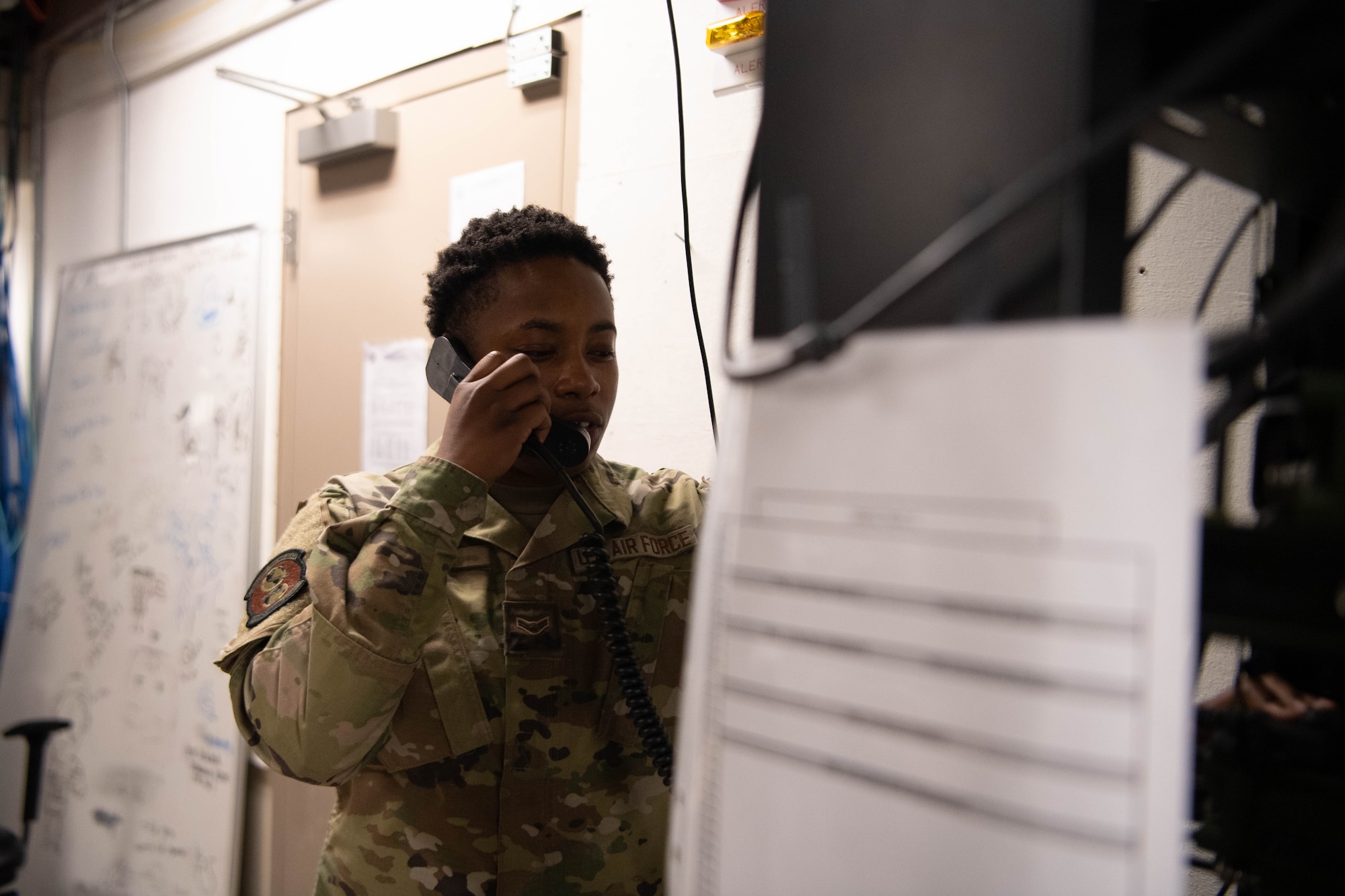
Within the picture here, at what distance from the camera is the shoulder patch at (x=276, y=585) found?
2.92 ft

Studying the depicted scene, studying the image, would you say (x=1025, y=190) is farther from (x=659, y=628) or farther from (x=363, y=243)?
(x=363, y=243)

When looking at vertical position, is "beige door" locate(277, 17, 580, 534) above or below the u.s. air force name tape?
above

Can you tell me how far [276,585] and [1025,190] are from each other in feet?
2.80

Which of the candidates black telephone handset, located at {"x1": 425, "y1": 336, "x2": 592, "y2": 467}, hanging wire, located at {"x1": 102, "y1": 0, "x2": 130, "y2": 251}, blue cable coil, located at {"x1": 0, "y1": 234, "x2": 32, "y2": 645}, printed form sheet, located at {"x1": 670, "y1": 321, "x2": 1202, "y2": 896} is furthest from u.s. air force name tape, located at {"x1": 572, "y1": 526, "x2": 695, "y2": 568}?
blue cable coil, located at {"x1": 0, "y1": 234, "x2": 32, "y2": 645}

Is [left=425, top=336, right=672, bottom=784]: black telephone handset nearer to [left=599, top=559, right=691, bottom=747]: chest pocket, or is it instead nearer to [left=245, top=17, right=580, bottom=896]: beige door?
[left=599, top=559, right=691, bottom=747]: chest pocket

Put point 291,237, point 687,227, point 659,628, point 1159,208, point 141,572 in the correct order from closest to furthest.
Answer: point 1159,208, point 659,628, point 687,227, point 291,237, point 141,572

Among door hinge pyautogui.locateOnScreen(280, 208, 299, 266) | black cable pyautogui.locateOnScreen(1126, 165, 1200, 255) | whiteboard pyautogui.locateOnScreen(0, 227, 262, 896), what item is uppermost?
door hinge pyautogui.locateOnScreen(280, 208, 299, 266)

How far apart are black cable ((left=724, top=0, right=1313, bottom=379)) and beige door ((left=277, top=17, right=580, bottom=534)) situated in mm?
1161

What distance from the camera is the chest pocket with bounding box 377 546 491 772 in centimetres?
92

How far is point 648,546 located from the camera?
3.33 feet

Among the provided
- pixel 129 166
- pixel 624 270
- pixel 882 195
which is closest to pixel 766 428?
pixel 882 195

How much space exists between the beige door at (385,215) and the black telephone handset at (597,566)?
0.51 m

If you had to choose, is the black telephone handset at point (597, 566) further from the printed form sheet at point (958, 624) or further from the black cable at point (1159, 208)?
the black cable at point (1159, 208)

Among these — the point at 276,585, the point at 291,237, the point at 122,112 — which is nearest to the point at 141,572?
the point at 291,237
